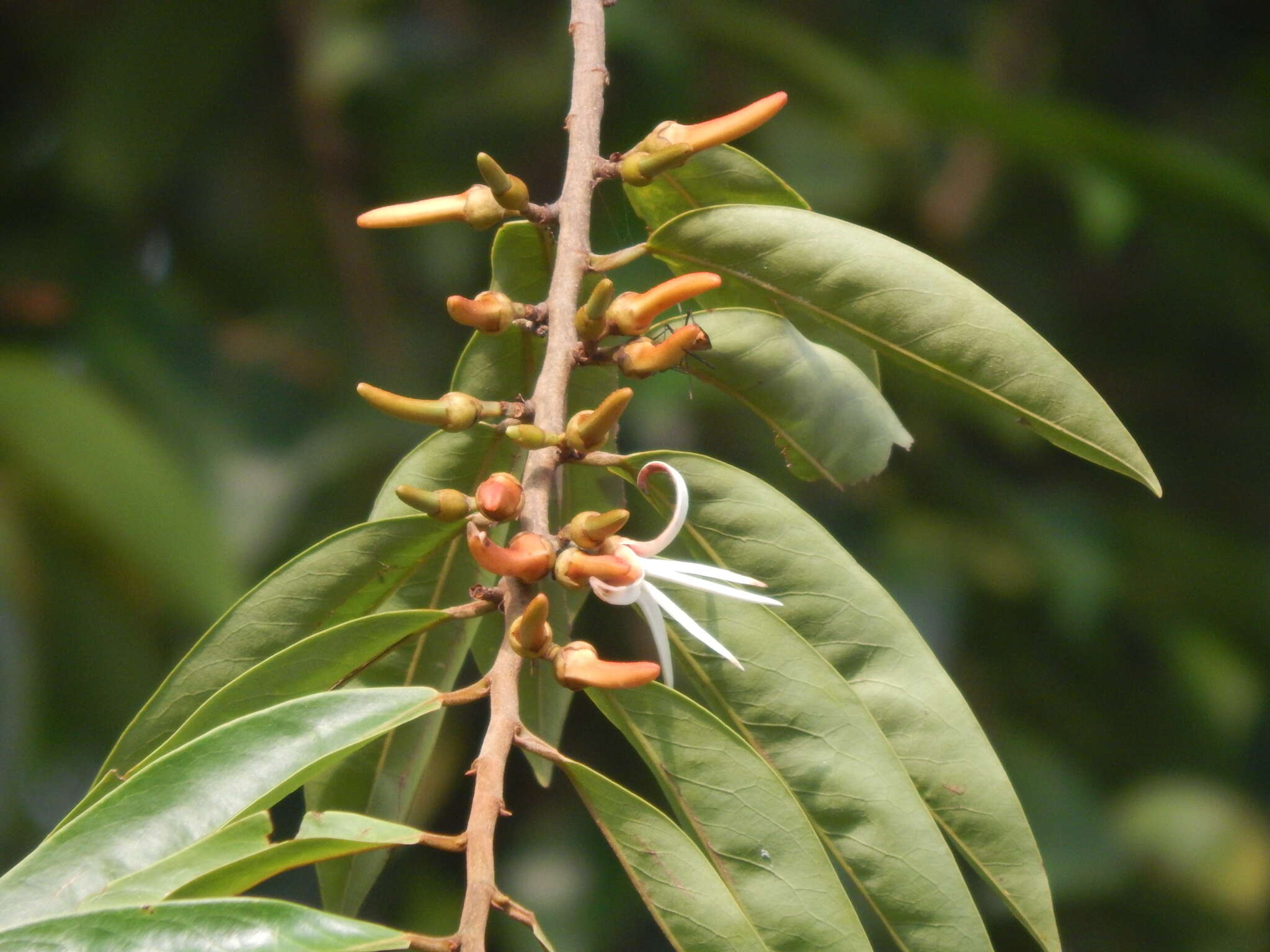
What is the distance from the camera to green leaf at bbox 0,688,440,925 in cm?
46

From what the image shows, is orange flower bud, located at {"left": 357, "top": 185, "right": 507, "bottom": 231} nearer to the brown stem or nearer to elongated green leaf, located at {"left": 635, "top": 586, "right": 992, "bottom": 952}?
the brown stem

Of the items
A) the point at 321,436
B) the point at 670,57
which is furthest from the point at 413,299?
the point at 670,57

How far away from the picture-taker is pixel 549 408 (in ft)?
1.80

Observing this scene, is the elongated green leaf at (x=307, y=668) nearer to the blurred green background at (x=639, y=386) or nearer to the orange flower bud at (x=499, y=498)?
the orange flower bud at (x=499, y=498)

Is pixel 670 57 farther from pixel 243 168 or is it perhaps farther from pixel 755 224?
pixel 755 224

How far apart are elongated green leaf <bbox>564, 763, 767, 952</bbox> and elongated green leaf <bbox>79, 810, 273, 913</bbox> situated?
0.13 m

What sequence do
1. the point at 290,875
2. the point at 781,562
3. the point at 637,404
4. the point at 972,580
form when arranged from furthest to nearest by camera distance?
1. the point at 972,580
2. the point at 290,875
3. the point at 637,404
4. the point at 781,562

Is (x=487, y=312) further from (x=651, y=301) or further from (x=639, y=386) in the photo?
(x=639, y=386)

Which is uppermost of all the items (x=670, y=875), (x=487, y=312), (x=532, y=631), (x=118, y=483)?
(x=487, y=312)

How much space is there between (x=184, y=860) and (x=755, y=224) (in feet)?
1.19

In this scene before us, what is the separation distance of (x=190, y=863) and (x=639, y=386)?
135 cm

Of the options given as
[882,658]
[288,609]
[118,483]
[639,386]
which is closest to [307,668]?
[288,609]

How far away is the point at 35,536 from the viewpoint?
213 centimetres

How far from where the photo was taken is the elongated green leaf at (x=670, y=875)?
50 centimetres
